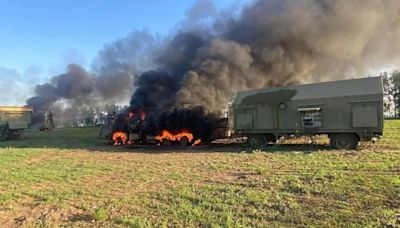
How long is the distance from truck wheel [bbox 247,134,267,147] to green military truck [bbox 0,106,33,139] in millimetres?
22782

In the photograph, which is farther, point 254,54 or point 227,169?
point 254,54

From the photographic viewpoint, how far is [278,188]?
920 centimetres

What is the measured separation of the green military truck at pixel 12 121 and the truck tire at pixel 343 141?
1065 inches

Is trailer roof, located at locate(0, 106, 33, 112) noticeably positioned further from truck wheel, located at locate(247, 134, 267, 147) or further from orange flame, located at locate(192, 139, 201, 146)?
truck wheel, located at locate(247, 134, 267, 147)

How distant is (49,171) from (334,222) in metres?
10.5

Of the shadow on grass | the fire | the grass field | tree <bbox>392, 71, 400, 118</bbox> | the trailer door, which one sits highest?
tree <bbox>392, 71, 400, 118</bbox>

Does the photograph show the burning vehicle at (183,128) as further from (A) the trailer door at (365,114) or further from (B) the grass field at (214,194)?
(B) the grass field at (214,194)

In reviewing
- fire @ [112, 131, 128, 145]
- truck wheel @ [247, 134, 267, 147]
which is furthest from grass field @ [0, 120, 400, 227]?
fire @ [112, 131, 128, 145]

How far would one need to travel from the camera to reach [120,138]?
26.0m

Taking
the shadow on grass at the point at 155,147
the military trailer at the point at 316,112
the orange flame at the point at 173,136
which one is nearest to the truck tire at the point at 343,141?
the military trailer at the point at 316,112

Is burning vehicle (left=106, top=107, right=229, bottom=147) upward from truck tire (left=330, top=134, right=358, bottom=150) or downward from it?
upward

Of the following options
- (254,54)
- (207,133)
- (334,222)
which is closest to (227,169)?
(334,222)

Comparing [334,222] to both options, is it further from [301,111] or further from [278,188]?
[301,111]

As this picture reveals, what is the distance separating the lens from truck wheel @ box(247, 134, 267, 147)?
2030 cm
